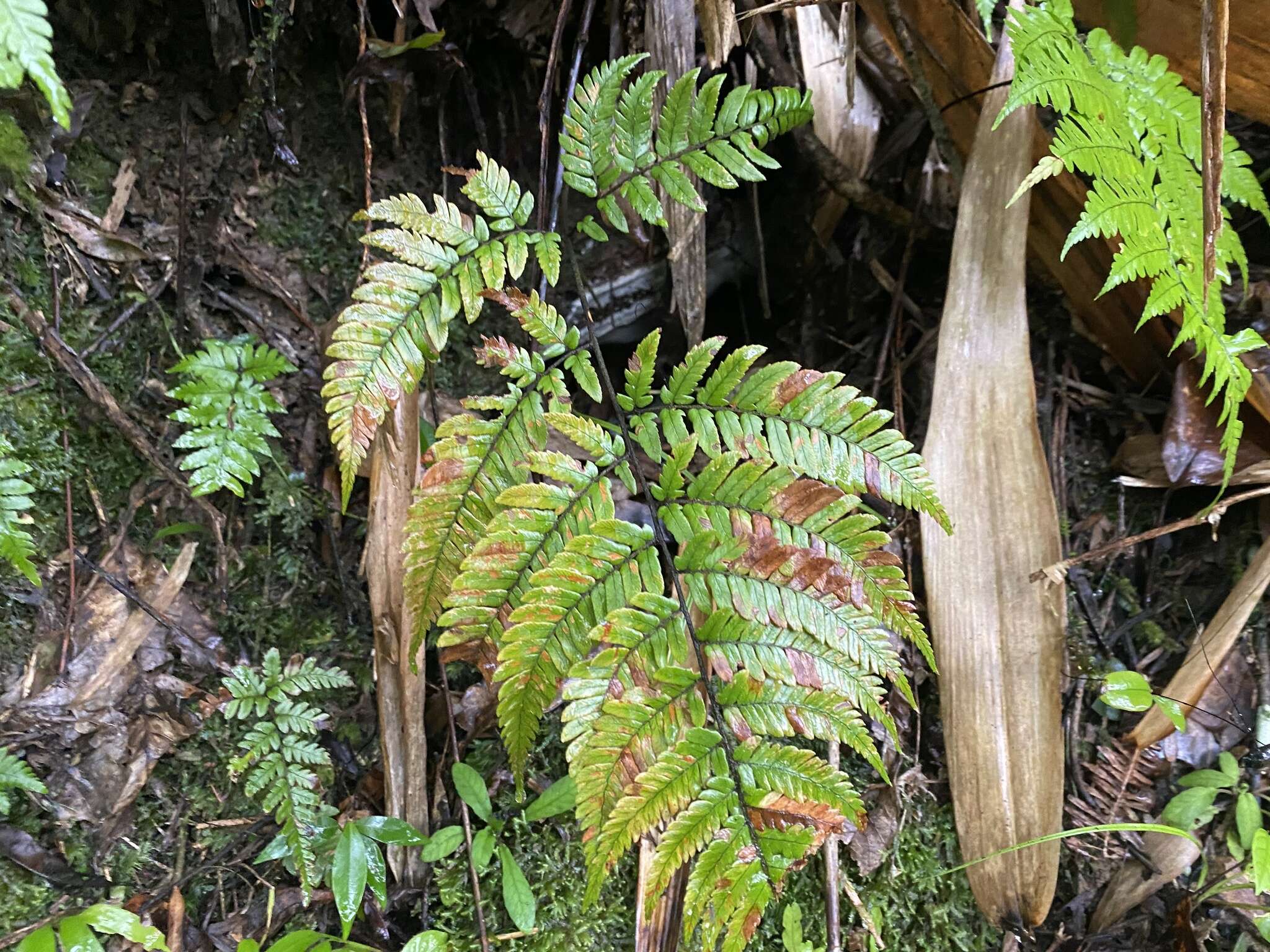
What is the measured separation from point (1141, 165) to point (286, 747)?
2558 mm

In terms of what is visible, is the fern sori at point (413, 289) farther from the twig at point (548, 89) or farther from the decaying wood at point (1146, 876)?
the decaying wood at point (1146, 876)

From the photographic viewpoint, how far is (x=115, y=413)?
6.46ft

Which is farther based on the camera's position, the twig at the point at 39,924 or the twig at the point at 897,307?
the twig at the point at 897,307

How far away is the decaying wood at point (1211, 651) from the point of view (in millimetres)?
1998

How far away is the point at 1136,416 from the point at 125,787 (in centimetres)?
305

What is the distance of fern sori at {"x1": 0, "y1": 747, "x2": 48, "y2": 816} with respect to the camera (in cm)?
167

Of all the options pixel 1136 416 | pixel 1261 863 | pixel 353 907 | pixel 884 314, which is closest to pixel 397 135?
pixel 884 314

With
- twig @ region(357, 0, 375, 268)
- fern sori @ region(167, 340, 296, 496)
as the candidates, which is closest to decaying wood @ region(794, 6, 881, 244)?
twig @ region(357, 0, 375, 268)

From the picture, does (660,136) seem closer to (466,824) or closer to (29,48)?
(29,48)

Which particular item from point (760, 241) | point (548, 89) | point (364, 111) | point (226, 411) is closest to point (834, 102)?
point (760, 241)

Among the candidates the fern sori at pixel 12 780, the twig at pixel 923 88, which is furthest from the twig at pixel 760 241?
the fern sori at pixel 12 780

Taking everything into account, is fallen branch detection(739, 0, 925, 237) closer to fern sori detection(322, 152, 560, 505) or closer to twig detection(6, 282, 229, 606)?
fern sori detection(322, 152, 560, 505)

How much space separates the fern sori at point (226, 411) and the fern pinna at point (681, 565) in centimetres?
65

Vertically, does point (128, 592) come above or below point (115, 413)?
below
